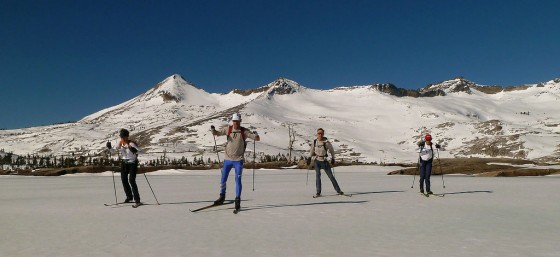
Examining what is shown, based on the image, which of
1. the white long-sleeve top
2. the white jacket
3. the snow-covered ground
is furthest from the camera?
the white jacket

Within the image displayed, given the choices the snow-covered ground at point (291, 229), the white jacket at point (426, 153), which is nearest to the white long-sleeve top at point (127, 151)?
the snow-covered ground at point (291, 229)

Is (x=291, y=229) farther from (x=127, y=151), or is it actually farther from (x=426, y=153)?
(x=426, y=153)

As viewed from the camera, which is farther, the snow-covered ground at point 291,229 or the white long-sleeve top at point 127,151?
the white long-sleeve top at point 127,151

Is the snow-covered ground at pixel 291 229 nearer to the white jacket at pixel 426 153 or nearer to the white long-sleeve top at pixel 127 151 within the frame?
the white long-sleeve top at pixel 127 151

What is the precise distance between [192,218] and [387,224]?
423 centimetres

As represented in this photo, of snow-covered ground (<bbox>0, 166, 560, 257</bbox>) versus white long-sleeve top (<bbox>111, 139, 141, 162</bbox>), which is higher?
white long-sleeve top (<bbox>111, 139, 141, 162</bbox>)

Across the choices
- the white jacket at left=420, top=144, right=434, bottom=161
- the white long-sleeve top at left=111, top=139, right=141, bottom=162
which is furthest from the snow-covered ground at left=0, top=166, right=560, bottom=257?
the white jacket at left=420, top=144, right=434, bottom=161

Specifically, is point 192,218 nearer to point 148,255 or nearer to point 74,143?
point 148,255

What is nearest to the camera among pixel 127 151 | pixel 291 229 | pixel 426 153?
pixel 291 229

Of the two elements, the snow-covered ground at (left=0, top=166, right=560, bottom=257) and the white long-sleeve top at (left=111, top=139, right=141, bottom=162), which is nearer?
the snow-covered ground at (left=0, top=166, right=560, bottom=257)

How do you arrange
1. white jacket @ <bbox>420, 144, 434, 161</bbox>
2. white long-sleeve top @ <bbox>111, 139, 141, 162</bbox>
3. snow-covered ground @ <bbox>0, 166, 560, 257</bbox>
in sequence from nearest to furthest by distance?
snow-covered ground @ <bbox>0, 166, 560, 257</bbox> → white long-sleeve top @ <bbox>111, 139, 141, 162</bbox> → white jacket @ <bbox>420, 144, 434, 161</bbox>

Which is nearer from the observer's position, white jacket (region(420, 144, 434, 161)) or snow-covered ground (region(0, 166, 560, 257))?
snow-covered ground (region(0, 166, 560, 257))

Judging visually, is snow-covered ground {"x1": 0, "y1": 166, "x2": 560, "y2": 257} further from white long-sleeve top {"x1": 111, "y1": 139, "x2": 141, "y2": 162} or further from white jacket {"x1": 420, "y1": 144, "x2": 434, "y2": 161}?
white jacket {"x1": 420, "y1": 144, "x2": 434, "y2": 161}

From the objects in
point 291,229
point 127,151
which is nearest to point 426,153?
point 291,229
